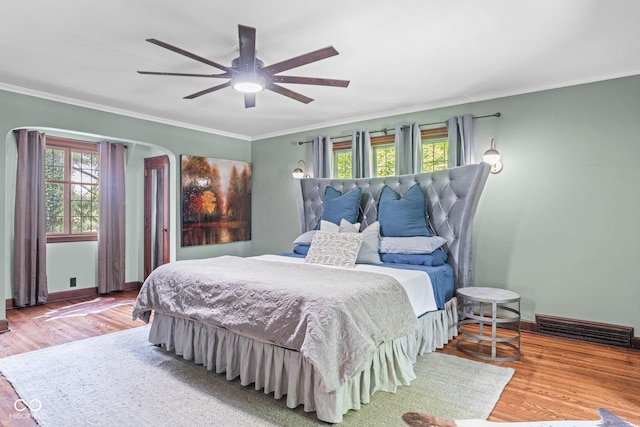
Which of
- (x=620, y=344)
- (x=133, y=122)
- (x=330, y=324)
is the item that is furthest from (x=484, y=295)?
(x=133, y=122)

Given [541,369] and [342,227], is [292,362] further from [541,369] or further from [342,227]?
[342,227]

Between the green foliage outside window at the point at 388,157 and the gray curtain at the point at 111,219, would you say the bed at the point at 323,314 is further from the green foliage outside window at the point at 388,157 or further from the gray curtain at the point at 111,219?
the gray curtain at the point at 111,219

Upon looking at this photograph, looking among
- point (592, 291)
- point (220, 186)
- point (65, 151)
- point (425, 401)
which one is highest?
point (65, 151)

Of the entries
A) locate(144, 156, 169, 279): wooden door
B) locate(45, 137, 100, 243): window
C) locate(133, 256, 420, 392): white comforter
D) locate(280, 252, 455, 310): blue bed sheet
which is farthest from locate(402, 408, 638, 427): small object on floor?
locate(45, 137, 100, 243): window

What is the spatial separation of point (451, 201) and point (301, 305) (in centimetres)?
241

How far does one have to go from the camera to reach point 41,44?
2854 millimetres

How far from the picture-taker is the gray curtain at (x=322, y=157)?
5387 millimetres

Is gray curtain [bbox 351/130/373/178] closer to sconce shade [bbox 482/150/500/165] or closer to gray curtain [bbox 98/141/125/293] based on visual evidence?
sconce shade [bbox 482/150/500/165]

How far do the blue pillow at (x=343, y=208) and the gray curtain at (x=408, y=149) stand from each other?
64 centimetres

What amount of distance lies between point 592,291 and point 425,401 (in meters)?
2.35

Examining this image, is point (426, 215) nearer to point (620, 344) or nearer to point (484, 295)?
point (484, 295)

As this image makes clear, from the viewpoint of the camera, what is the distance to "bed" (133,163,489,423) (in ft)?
7.11

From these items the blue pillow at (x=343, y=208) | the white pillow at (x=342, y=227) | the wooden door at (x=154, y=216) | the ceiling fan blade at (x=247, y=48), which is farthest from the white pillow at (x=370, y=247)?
the wooden door at (x=154, y=216)

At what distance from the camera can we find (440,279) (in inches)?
136
